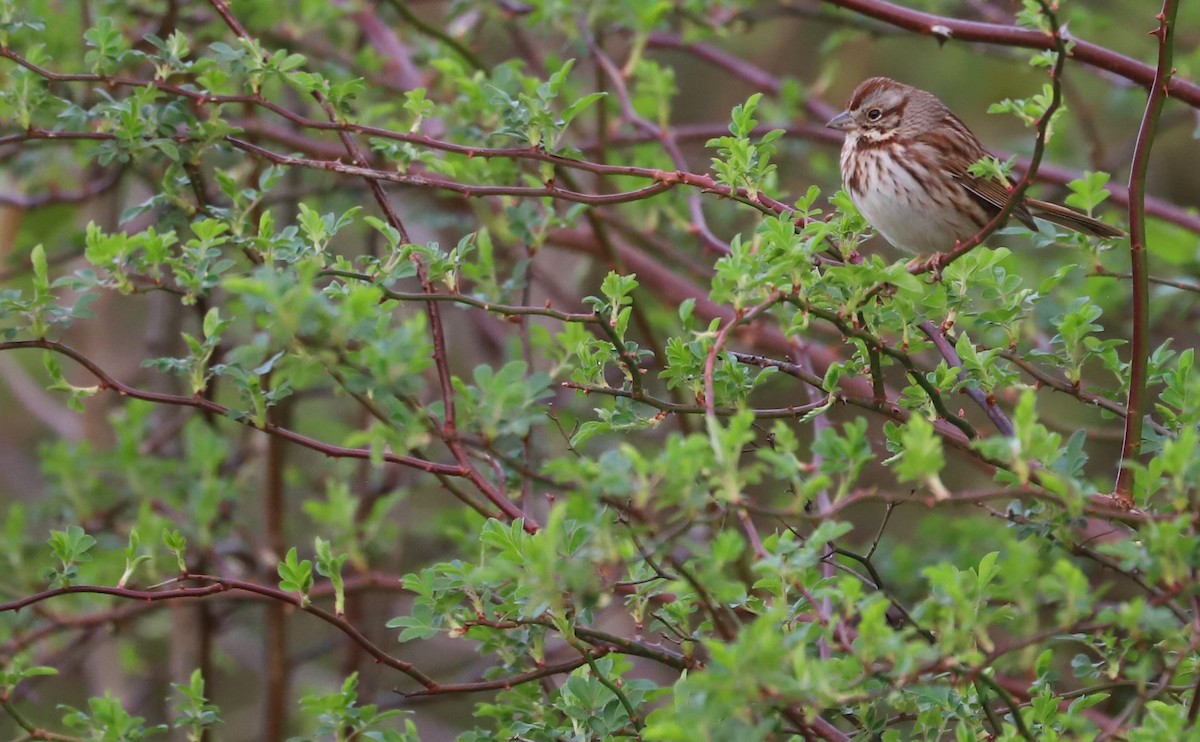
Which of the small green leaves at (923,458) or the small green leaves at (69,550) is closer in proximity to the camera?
the small green leaves at (923,458)

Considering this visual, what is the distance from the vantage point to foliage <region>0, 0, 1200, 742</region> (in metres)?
1.78

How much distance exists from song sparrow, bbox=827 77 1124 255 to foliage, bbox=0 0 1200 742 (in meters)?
0.40

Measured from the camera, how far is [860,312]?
2.29 metres

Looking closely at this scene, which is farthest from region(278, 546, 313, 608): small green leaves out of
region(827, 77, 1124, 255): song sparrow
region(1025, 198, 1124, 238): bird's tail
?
region(1025, 198, 1124, 238): bird's tail

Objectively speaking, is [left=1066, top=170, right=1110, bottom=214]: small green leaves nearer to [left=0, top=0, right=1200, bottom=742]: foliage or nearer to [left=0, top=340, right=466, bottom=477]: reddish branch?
[left=0, top=0, right=1200, bottom=742]: foliage

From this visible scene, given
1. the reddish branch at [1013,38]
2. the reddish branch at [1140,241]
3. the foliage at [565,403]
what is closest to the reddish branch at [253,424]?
the foliage at [565,403]

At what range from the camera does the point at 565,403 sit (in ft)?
17.1

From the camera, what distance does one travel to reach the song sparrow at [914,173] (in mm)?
3961

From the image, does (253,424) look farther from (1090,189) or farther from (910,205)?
(910,205)

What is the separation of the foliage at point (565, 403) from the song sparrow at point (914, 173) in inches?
15.8

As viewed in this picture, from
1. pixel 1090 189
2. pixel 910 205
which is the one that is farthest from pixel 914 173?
pixel 1090 189

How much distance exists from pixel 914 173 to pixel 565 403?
177cm

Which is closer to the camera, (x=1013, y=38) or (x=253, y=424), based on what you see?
(x=253, y=424)

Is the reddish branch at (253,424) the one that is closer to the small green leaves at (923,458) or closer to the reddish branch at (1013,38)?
the small green leaves at (923,458)
